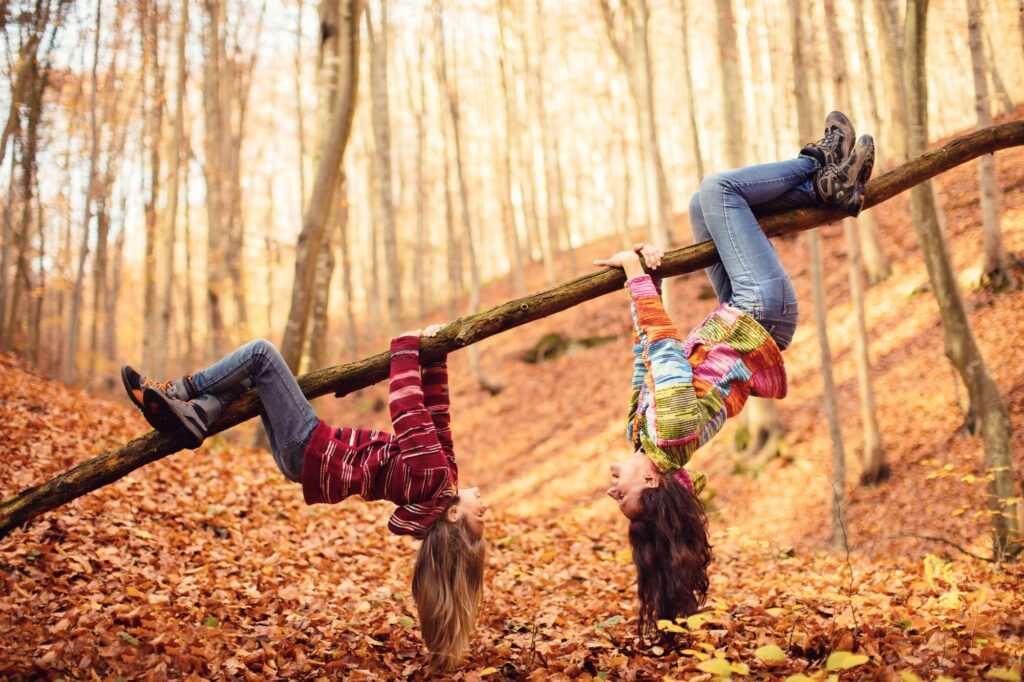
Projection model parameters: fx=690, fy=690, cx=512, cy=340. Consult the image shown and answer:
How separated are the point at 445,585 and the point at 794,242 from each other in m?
16.8

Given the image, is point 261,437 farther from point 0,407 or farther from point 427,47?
point 427,47

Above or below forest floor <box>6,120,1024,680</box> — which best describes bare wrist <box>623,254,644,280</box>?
above

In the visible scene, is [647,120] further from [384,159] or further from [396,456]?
[396,456]

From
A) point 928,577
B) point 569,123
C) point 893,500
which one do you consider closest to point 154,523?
point 928,577

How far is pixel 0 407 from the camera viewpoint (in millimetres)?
7898

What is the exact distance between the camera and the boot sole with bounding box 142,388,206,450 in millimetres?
3904

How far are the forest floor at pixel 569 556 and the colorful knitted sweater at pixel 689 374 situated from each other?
105cm

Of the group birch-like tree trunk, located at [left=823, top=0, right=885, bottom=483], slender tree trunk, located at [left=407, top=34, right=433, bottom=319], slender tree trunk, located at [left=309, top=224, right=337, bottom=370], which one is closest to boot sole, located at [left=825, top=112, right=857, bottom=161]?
birch-like tree trunk, located at [left=823, top=0, right=885, bottom=483]

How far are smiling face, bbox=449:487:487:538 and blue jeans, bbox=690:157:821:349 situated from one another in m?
2.05

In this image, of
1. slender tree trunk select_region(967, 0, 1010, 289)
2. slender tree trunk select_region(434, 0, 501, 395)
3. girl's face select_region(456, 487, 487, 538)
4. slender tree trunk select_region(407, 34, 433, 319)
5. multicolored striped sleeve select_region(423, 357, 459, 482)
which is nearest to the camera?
girl's face select_region(456, 487, 487, 538)

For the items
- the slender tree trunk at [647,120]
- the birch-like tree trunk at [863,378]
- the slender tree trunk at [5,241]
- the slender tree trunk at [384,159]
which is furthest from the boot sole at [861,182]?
the slender tree trunk at [384,159]

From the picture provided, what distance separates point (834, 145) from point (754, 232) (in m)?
0.86

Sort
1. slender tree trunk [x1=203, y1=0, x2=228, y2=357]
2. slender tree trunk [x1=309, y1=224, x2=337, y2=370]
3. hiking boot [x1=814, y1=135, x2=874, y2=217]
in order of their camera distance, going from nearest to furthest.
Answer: hiking boot [x1=814, y1=135, x2=874, y2=217] → slender tree trunk [x1=309, y1=224, x2=337, y2=370] → slender tree trunk [x1=203, y1=0, x2=228, y2=357]

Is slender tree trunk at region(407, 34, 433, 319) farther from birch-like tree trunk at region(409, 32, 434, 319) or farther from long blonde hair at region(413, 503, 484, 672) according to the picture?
long blonde hair at region(413, 503, 484, 672)
